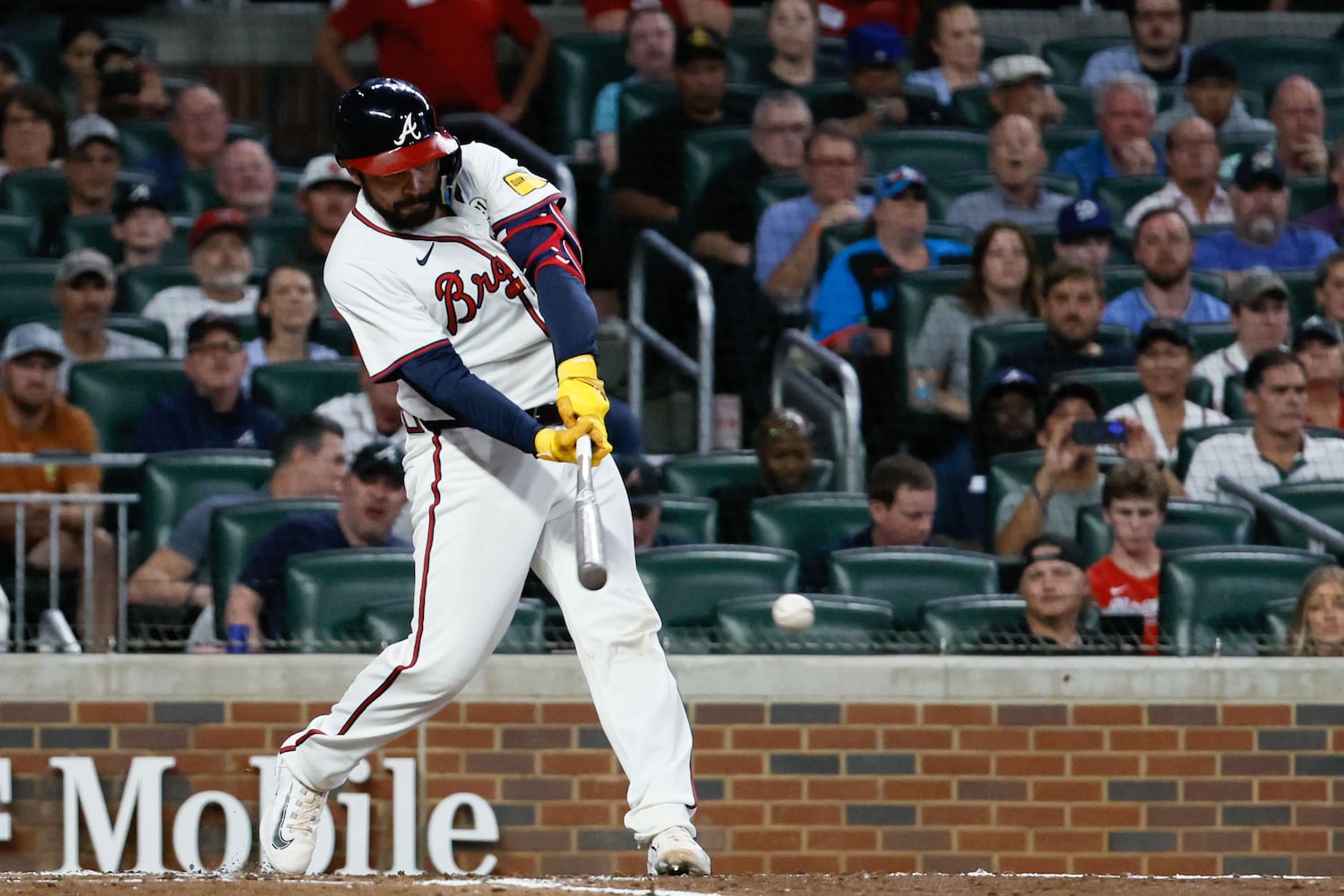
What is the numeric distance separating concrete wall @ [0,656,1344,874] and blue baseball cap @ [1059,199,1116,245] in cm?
217

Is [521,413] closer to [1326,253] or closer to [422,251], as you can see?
[422,251]

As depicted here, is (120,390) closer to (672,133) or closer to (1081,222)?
(672,133)

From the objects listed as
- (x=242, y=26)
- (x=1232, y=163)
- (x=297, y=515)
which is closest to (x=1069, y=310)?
(x=1232, y=163)

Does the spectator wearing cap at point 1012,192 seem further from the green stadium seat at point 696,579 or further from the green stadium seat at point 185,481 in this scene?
the green stadium seat at point 185,481

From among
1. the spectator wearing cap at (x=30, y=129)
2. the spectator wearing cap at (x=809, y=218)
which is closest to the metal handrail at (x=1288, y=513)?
the spectator wearing cap at (x=809, y=218)

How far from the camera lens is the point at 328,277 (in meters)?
3.87

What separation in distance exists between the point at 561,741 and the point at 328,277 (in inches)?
66.6

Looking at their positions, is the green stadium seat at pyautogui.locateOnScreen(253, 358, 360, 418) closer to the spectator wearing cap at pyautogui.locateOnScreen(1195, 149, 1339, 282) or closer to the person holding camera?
the person holding camera

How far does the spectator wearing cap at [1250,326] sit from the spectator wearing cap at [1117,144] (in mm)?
1355

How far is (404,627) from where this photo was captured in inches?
199

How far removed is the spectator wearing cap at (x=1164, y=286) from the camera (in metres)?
6.69

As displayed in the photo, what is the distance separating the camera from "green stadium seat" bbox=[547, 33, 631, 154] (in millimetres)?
8094

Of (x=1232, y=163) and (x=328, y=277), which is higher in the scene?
(x=1232, y=163)

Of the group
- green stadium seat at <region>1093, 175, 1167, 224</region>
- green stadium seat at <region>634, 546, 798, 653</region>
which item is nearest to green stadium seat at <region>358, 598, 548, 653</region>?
green stadium seat at <region>634, 546, 798, 653</region>
